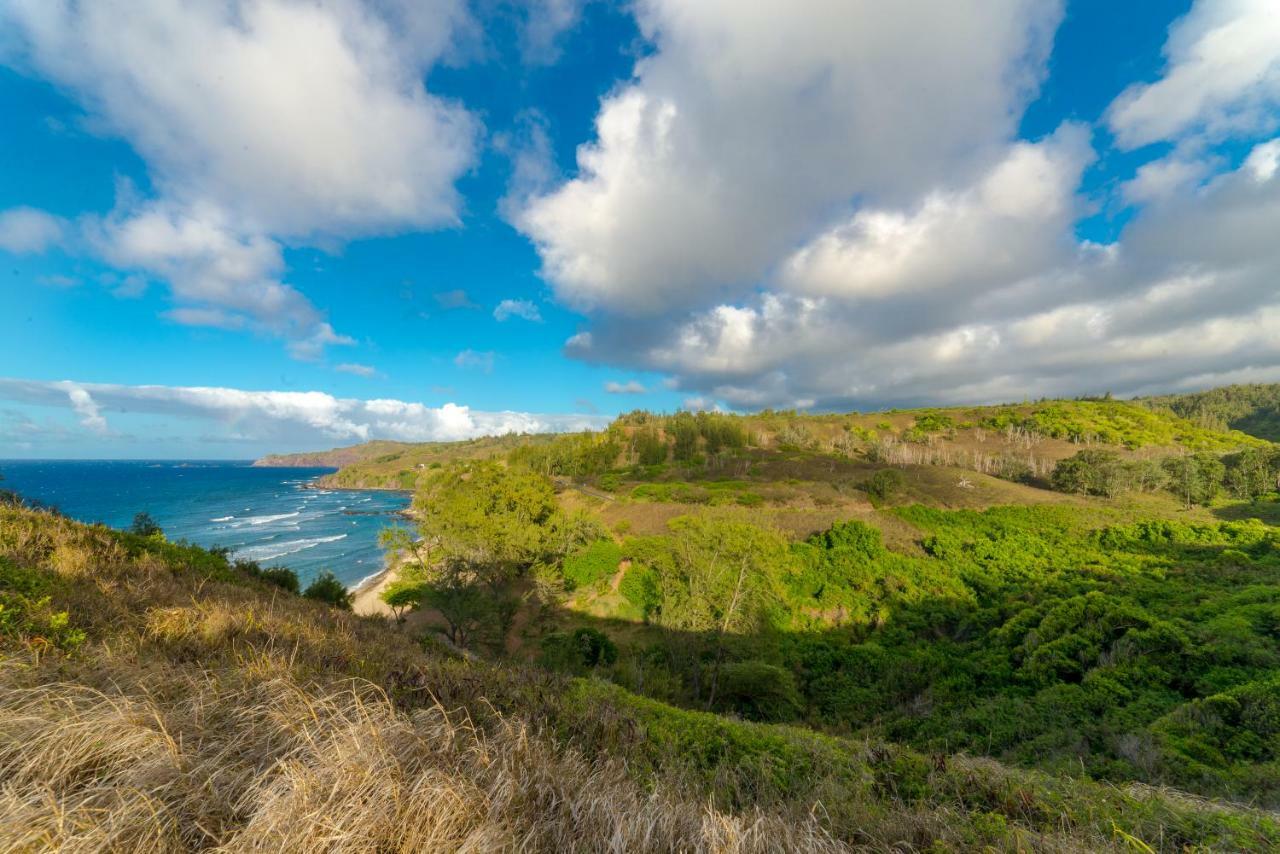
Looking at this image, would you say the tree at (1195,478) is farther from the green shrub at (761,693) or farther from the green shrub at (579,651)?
the green shrub at (579,651)

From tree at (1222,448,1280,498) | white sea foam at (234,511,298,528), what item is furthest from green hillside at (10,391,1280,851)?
white sea foam at (234,511,298,528)

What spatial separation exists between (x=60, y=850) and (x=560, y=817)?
2320 millimetres

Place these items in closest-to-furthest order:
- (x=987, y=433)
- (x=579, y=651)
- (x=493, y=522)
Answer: (x=579, y=651)
(x=493, y=522)
(x=987, y=433)

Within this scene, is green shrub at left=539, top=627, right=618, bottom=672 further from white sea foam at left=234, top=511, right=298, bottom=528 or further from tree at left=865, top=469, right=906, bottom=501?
white sea foam at left=234, top=511, right=298, bottom=528

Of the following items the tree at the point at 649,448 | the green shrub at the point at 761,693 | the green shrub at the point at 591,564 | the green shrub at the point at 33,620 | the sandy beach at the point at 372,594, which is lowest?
the sandy beach at the point at 372,594

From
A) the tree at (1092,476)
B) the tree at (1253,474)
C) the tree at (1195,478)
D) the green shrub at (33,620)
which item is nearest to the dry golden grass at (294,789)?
the green shrub at (33,620)

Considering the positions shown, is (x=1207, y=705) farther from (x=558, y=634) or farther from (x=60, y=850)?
(x=558, y=634)

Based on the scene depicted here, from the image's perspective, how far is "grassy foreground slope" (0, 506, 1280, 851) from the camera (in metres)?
2.45

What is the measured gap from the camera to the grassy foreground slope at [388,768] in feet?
8.04

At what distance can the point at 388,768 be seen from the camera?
2830mm

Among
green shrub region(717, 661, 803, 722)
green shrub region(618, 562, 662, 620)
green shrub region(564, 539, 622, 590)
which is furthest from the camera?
green shrub region(564, 539, 622, 590)

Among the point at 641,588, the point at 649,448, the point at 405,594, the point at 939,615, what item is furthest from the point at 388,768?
the point at 649,448

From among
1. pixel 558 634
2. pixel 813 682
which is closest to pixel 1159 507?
pixel 813 682

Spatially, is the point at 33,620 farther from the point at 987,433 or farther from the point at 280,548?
the point at 987,433
